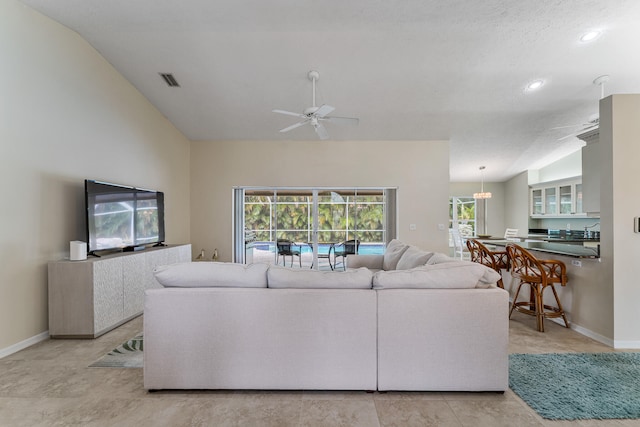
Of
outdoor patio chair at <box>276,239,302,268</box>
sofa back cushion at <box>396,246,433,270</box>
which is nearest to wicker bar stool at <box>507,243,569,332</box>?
sofa back cushion at <box>396,246,433,270</box>

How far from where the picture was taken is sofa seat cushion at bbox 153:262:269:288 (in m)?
2.18

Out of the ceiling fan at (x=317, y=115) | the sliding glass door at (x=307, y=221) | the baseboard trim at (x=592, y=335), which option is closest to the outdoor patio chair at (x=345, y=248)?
the sliding glass door at (x=307, y=221)

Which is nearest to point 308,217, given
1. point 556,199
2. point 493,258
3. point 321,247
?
point 321,247

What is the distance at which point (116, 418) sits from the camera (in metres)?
1.91

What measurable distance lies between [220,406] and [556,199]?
349 inches

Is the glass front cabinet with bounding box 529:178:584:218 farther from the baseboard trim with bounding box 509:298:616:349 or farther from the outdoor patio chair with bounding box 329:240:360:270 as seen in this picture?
the outdoor patio chair with bounding box 329:240:360:270

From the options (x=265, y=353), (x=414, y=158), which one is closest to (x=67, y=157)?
(x=265, y=353)

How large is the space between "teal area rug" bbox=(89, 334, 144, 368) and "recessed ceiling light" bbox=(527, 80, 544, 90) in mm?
5980

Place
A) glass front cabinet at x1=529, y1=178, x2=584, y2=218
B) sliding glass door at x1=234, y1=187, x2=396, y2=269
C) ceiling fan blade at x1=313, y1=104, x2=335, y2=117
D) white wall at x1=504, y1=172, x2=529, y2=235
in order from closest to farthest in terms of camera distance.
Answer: ceiling fan blade at x1=313, y1=104, x2=335, y2=117
sliding glass door at x1=234, y1=187, x2=396, y2=269
glass front cabinet at x1=529, y1=178, x2=584, y2=218
white wall at x1=504, y1=172, x2=529, y2=235

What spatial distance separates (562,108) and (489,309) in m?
5.02

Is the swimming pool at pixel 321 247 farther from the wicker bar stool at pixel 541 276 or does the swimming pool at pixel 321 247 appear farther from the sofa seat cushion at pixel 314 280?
the sofa seat cushion at pixel 314 280

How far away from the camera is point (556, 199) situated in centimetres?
779

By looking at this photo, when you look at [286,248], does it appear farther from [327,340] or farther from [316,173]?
[327,340]

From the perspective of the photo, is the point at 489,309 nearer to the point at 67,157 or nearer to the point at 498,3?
the point at 498,3
